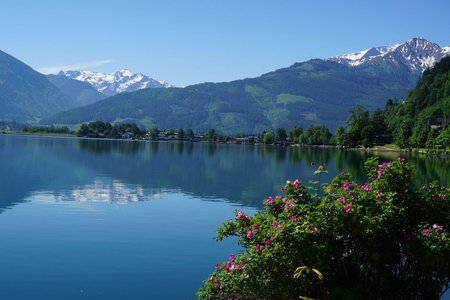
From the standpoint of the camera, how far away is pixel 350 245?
1453 cm

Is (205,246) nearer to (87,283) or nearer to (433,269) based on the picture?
(87,283)

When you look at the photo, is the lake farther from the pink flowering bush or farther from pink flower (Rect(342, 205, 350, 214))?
pink flower (Rect(342, 205, 350, 214))

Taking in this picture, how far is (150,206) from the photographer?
5084 centimetres

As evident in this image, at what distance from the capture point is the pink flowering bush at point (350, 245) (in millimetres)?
13250

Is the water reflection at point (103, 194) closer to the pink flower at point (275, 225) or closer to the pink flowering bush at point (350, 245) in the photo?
the pink flowering bush at point (350, 245)

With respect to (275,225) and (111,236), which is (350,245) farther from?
(111,236)

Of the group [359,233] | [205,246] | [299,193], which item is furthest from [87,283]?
[359,233]

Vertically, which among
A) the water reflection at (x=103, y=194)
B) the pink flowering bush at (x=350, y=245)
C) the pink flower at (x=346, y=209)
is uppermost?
the pink flower at (x=346, y=209)

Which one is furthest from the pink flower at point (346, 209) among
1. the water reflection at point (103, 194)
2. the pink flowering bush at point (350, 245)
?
the water reflection at point (103, 194)

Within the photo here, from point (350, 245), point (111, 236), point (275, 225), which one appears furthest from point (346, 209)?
point (111, 236)

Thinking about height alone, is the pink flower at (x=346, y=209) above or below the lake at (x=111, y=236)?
above

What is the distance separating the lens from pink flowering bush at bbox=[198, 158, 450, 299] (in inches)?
522

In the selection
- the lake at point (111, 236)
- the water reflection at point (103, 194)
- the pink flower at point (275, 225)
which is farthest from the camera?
the water reflection at point (103, 194)

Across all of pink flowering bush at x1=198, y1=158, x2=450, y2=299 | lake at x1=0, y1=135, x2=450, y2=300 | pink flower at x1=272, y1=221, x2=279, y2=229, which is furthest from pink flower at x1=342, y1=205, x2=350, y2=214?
lake at x1=0, y1=135, x2=450, y2=300
